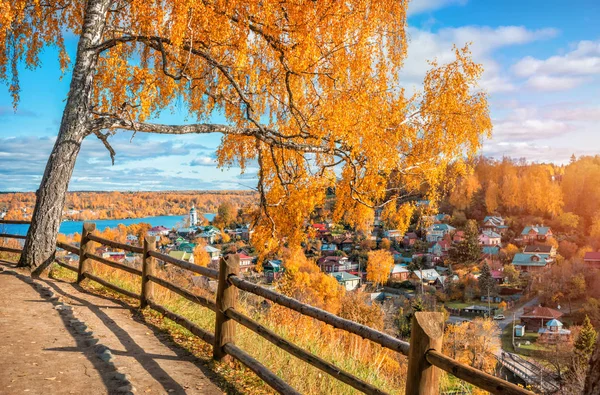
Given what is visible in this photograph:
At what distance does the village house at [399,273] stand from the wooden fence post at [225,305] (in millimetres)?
68337

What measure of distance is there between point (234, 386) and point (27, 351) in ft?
8.85

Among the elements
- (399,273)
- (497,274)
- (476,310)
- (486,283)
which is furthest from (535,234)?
(476,310)

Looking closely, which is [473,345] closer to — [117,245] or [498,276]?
[117,245]

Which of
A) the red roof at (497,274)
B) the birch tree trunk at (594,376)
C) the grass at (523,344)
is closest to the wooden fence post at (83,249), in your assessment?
the birch tree trunk at (594,376)

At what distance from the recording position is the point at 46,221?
10.0 metres

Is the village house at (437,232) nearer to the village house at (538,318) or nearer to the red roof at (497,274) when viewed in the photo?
the red roof at (497,274)

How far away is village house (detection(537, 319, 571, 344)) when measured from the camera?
44.8 metres

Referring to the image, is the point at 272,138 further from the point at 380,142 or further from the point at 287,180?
the point at 380,142

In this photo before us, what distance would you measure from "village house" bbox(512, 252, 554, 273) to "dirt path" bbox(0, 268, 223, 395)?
3182 inches

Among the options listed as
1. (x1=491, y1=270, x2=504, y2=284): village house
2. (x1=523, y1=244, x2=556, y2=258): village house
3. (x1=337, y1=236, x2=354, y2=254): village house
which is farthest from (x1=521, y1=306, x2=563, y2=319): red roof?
(x1=337, y1=236, x2=354, y2=254): village house

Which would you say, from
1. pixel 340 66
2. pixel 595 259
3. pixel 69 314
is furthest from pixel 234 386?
pixel 595 259

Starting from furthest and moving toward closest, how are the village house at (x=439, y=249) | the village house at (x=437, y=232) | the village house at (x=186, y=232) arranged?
the village house at (x=437, y=232)
the village house at (x=186, y=232)
the village house at (x=439, y=249)

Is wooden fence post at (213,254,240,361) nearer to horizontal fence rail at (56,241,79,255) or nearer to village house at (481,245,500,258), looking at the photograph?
horizontal fence rail at (56,241,79,255)

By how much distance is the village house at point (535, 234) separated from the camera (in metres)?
90.5
